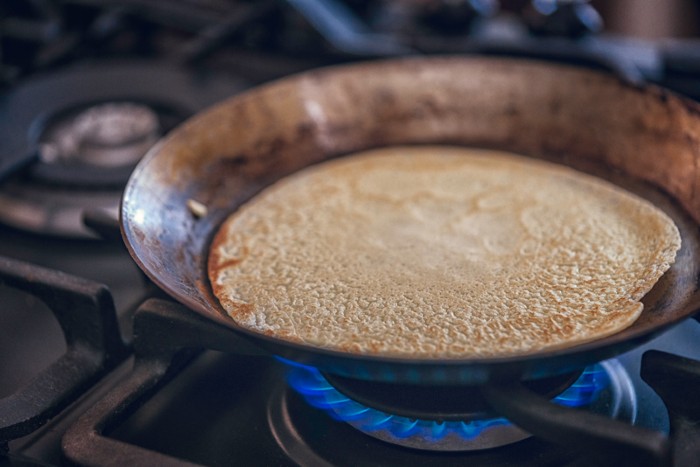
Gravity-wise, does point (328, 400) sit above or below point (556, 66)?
below

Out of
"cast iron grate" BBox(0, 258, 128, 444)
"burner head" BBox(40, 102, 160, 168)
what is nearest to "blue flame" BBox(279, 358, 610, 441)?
"cast iron grate" BBox(0, 258, 128, 444)

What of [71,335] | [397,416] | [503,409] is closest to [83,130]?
[71,335]

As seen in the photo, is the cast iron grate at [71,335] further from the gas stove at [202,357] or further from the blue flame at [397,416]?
the blue flame at [397,416]

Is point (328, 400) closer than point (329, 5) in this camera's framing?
Yes

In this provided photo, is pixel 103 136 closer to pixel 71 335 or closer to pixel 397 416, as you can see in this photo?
pixel 71 335

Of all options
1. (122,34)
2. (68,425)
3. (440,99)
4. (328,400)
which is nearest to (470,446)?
(328,400)

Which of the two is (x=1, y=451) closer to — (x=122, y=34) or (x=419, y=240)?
(x=419, y=240)
